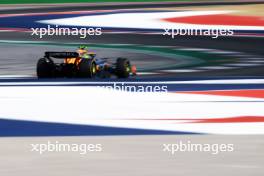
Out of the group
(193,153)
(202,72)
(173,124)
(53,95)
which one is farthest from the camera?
(202,72)

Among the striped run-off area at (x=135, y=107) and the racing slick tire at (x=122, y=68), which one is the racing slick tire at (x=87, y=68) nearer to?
the striped run-off area at (x=135, y=107)

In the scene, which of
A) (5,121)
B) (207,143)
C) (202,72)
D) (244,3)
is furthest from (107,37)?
(207,143)

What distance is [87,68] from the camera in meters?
11.7

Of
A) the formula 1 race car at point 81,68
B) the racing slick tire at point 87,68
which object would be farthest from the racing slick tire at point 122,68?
the racing slick tire at point 87,68

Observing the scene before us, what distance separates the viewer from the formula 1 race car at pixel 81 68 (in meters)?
11.6

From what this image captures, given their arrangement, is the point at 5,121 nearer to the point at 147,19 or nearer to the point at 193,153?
the point at 193,153

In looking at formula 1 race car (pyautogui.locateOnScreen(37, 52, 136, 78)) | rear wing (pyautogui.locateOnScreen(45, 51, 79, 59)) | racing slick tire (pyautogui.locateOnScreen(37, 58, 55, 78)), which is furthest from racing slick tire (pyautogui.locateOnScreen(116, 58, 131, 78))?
racing slick tire (pyautogui.locateOnScreen(37, 58, 55, 78))

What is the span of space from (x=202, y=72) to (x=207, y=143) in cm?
719

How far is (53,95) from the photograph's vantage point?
1021cm

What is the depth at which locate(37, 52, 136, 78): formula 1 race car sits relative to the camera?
11.6m

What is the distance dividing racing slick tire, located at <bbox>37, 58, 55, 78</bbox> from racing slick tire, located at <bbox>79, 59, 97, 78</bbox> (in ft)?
1.67

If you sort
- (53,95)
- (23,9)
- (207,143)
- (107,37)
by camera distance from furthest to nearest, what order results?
(23,9)
(107,37)
(53,95)
(207,143)

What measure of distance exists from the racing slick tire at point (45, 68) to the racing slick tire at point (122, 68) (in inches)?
38.9

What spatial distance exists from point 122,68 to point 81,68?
703 millimetres
